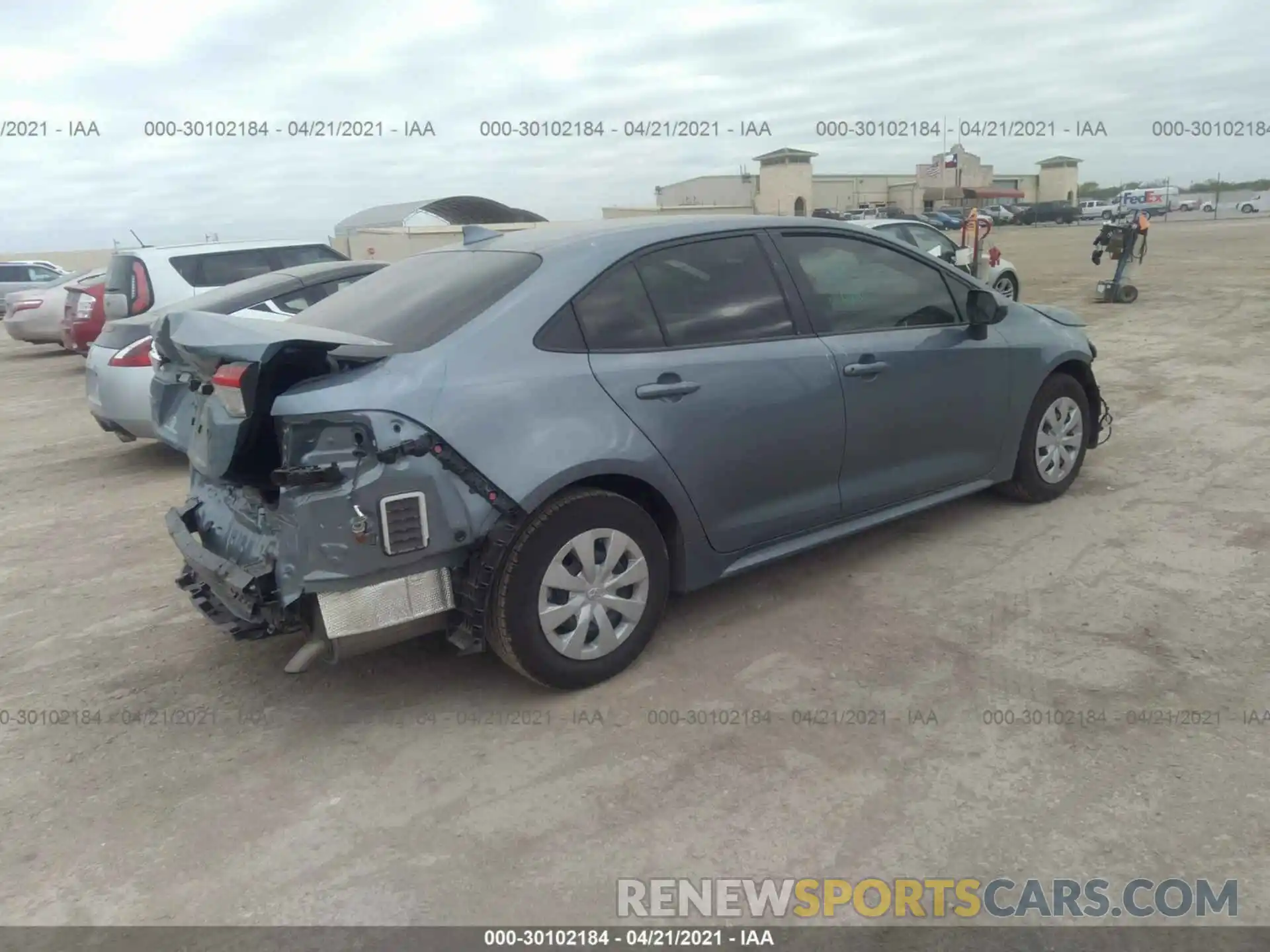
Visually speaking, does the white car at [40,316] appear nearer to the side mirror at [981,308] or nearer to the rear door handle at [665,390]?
the rear door handle at [665,390]

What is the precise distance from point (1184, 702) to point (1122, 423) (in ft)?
13.9

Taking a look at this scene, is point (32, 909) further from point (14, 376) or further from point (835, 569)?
point (14, 376)

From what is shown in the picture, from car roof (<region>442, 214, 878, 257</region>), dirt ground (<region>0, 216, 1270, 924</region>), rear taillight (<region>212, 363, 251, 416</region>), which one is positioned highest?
car roof (<region>442, 214, 878, 257</region>)

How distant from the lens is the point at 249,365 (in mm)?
3049

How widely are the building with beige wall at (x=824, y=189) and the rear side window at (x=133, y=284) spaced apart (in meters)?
33.6

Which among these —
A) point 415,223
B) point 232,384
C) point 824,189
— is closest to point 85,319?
point 232,384

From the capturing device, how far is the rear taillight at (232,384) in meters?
3.06

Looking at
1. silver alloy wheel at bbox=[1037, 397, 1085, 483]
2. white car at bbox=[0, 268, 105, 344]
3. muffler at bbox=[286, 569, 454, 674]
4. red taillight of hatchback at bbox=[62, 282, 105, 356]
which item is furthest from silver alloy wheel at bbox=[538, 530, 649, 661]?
white car at bbox=[0, 268, 105, 344]

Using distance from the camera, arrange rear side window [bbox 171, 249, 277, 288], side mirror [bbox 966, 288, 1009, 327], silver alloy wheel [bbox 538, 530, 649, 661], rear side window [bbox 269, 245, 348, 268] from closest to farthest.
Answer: silver alloy wheel [bbox 538, 530, 649, 661] < side mirror [bbox 966, 288, 1009, 327] < rear side window [bbox 171, 249, 277, 288] < rear side window [bbox 269, 245, 348, 268]

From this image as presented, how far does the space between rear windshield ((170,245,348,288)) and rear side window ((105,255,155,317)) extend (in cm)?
31

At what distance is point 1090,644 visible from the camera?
367cm

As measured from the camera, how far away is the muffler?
3.04 meters

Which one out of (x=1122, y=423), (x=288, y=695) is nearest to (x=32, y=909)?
(x=288, y=695)

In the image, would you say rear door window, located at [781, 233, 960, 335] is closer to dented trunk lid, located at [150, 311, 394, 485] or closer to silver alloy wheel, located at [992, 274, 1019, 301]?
dented trunk lid, located at [150, 311, 394, 485]
